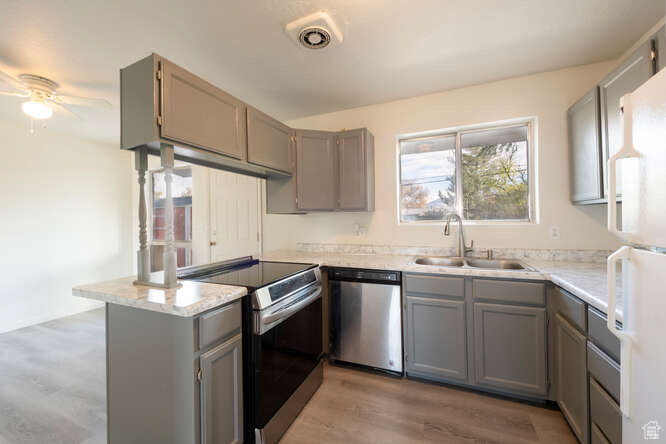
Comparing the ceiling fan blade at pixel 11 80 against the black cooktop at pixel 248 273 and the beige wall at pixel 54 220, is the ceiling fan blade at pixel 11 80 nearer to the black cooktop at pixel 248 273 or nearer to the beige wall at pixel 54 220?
the beige wall at pixel 54 220

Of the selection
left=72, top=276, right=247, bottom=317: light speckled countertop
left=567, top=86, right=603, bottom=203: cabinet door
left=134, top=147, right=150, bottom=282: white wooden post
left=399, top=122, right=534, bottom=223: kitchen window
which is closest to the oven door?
left=72, top=276, right=247, bottom=317: light speckled countertop

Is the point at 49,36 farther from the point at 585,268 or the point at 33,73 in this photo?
the point at 585,268

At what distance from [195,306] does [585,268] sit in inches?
99.4

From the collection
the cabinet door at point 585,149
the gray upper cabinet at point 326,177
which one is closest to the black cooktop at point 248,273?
the gray upper cabinet at point 326,177

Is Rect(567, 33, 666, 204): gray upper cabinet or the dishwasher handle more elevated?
Rect(567, 33, 666, 204): gray upper cabinet

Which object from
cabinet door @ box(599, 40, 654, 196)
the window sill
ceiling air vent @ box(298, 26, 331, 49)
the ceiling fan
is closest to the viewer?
cabinet door @ box(599, 40, 654, 196)

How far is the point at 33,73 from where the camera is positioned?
223cm

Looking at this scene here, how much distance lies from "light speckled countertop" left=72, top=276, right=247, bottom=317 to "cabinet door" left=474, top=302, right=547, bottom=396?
1.70m

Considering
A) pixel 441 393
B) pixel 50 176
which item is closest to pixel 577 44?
pixel 441 393

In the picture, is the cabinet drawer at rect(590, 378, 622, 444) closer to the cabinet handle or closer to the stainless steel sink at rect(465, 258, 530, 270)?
the cabinet handle

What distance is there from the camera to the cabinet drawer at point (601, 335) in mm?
1085

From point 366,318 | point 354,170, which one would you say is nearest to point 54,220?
point 354,170

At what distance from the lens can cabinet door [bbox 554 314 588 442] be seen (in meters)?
1.36

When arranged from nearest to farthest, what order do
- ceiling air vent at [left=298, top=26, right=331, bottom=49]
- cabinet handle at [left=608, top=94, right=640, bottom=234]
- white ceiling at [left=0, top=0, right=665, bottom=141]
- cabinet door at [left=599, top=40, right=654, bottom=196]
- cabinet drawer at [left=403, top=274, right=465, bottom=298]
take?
cabinet handle at [left=608, top=94, right=640, bottom=234] → cabinet door at [left=599, top=40, right=654, bottom=196] → white ceiling at [left=0, top=0, right=665, bottom=141] → ceiling air vent at [left=298, top=26, right=331, bottom=49] → cabinet drawer at [left=403, top=274, right=465, bottom=298]
